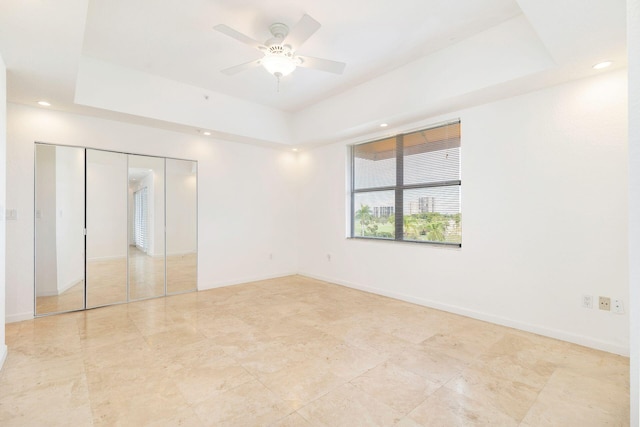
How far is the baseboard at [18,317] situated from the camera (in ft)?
11.1

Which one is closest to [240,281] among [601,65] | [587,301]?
[587,301]

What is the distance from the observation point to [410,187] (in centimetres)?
420

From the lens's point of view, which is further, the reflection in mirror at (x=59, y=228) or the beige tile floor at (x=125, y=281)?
the beige tile floor at (x=125, y=281)

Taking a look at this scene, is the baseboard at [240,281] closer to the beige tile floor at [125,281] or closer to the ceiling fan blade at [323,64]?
the beige tile floor at [125,281]

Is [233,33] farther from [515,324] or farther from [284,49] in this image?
[515,324]

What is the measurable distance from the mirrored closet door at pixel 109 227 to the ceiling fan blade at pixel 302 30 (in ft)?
9.76

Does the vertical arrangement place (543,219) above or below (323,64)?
below

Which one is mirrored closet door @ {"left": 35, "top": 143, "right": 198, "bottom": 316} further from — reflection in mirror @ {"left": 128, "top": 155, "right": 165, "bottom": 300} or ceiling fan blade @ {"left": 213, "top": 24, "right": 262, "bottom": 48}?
ceiling fan blade @ {"left": 213, "top": 24, "right": 262, "bottom": 48}

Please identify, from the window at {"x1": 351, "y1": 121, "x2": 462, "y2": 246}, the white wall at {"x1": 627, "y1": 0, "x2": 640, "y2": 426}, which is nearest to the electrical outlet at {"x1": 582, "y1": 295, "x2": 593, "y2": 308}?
the window at {"x1": 351, "y1": 121, "x2": 462, "y2": 246}

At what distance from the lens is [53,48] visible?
2.33 meters

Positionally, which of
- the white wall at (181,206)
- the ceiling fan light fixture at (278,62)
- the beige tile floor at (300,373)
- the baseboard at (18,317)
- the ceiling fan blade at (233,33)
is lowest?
the beige tile floor at (300,373)

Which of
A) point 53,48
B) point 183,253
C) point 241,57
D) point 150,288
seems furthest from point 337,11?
point 150,288

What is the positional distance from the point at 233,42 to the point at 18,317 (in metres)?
3.89

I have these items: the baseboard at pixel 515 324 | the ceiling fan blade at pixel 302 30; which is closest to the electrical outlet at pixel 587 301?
the baseboard at pixel 515 324
